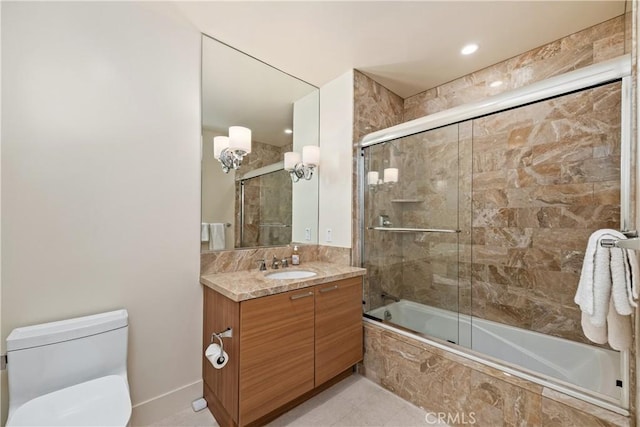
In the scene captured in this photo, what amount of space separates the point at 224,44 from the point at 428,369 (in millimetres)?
2754

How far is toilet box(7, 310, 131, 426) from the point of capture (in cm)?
109

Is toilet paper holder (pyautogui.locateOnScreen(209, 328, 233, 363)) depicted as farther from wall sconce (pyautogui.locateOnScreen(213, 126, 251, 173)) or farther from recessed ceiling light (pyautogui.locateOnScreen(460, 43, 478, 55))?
recessed ceiling light (pyautogui.locateOnScreen(460, 43, 478, 55))

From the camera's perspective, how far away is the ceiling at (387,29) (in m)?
1.61

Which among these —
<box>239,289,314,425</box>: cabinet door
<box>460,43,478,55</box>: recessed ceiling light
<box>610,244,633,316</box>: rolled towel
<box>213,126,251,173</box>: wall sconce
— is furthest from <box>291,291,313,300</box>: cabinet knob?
<box>460,43,478,55</box>: recessed ceiling light

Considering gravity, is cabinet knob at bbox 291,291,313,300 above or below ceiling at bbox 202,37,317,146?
below

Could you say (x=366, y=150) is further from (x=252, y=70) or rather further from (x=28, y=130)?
(x=28, y=130)

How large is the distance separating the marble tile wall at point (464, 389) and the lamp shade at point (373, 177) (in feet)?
4.10

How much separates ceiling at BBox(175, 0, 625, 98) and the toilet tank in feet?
6.31

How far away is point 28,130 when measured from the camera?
4.19 feet

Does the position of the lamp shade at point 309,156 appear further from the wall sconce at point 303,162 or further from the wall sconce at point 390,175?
the wall sconce at point 390,175

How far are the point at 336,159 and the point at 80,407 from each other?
224 centimetres

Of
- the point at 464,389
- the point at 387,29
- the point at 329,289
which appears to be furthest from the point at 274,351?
the point at 387,29

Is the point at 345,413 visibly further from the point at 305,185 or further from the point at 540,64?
the point at 540,64

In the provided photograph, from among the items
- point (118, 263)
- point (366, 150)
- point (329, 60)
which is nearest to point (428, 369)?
point (366, 150)
